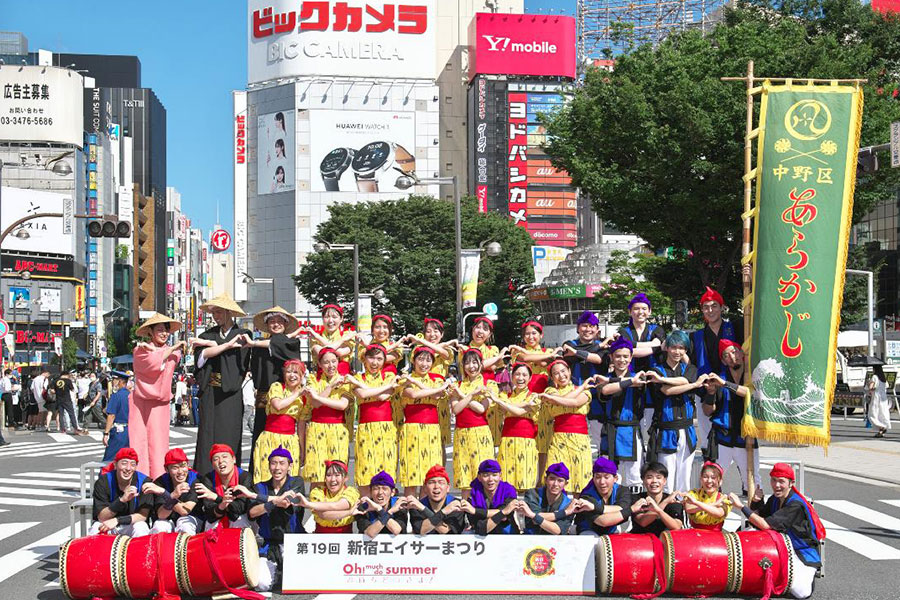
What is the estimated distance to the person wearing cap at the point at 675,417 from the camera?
10.1 meters

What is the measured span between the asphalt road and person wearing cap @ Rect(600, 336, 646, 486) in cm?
194

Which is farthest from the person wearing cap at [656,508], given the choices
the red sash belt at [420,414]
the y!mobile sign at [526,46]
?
the y!mobile sign at [526,46]

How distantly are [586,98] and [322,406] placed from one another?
23.0 meters

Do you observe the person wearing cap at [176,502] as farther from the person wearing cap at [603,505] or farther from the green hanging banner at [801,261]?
the green hanging banner at [801,261]

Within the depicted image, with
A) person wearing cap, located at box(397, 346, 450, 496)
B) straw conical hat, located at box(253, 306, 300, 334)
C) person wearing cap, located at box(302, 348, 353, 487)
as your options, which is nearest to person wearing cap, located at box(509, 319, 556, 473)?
person wearing cap, located at box(397, 346, 450, 496)

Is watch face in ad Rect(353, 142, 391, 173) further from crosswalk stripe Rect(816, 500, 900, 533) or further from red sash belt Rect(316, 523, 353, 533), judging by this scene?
red sash belt Rect(316, 523, 353, 533)

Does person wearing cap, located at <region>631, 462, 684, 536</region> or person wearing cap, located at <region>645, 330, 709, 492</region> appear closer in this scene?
person wearing cap, located at <region>631, 462, 684, 536</region>

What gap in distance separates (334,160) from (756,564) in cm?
9815

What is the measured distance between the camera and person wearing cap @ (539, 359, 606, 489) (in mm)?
10352

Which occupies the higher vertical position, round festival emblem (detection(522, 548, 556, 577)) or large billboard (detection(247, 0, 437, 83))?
large billboard (detection(247, 0, 437, 83))

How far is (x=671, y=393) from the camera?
400 inches

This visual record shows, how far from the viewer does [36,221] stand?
80.6m

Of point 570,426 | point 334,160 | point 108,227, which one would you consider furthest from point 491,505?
point 334,160

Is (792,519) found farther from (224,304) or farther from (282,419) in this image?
(224,304)
